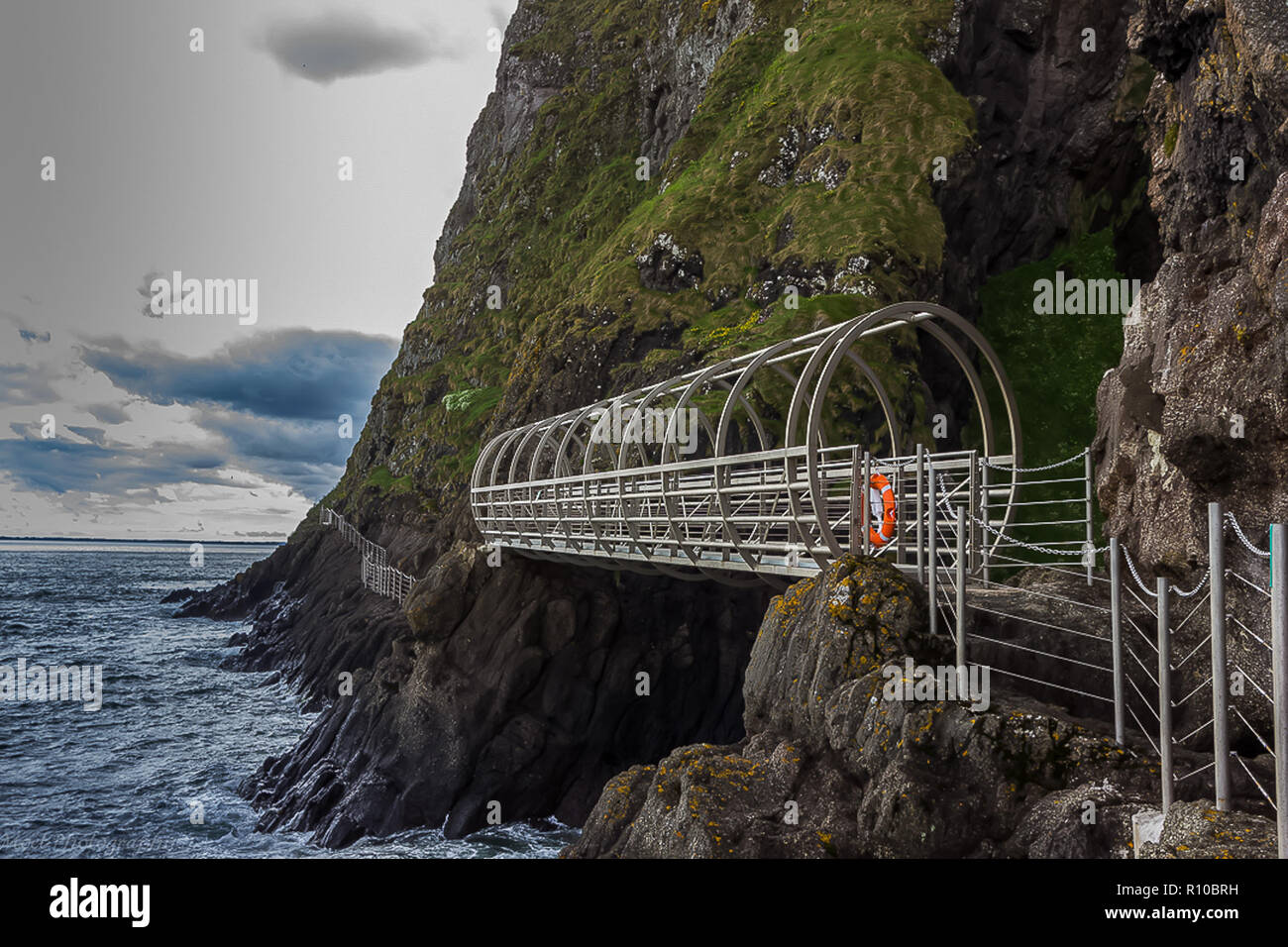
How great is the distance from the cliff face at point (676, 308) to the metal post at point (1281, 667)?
59.2 feet

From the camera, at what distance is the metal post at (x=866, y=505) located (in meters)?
9.41

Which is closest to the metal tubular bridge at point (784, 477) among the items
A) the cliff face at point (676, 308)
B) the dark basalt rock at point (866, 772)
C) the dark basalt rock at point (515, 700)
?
the dark basalt rock at point (866, 772)

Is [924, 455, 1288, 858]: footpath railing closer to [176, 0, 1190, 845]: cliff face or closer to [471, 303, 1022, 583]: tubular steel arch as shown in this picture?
[471, 303, 1022, 583]: tubular steel arch

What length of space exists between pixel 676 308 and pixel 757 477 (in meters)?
15.9

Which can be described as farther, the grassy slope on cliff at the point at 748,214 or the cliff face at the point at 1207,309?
the grassy slope on cliff at the point at 748,214

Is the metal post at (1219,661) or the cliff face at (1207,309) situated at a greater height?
the cliff face at (1207,309)

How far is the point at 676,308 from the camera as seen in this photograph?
2917 cm

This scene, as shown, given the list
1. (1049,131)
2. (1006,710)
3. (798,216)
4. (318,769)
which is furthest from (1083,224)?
(318,769)

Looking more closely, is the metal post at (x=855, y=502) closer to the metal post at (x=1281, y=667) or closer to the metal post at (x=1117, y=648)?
the metal post at (x=1117, y=648)

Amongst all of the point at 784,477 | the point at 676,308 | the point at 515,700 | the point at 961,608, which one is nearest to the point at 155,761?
the point at 515,700

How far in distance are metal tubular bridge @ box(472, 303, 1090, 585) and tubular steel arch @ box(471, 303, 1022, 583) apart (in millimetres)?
42

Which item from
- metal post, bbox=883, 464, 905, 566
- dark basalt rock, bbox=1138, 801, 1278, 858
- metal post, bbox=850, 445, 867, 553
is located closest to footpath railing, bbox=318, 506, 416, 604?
metal post, bbox=883, 464, 905, 566

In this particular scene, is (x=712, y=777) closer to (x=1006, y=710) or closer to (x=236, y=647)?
(x=1006, y=710)

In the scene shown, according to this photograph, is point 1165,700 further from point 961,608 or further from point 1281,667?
point 961,608
